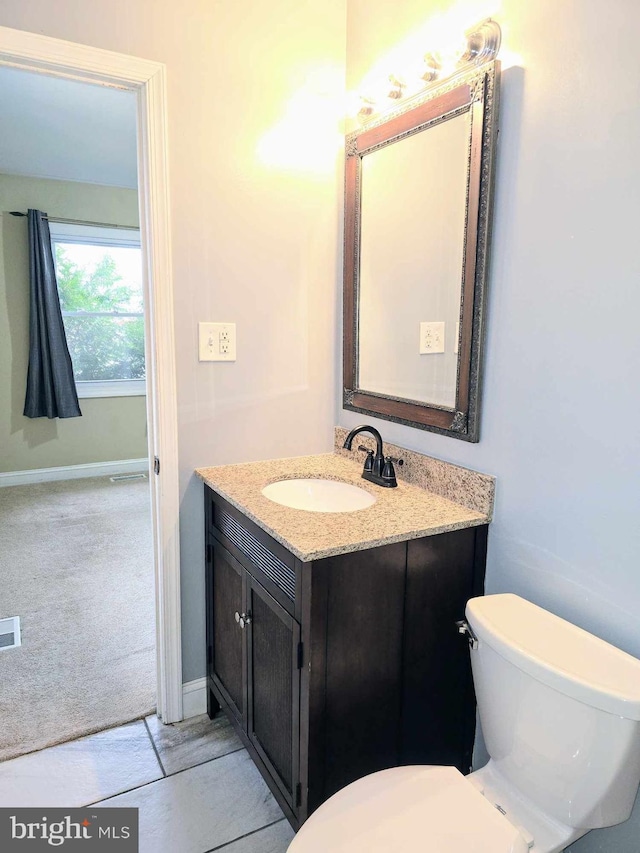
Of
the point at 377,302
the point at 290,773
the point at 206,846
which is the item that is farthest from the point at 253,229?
the point at 206,846

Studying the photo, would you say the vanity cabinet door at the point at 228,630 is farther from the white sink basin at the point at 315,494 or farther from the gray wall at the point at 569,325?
the gray wall at the point at 569,325

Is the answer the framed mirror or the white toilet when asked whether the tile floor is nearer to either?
the white toilet

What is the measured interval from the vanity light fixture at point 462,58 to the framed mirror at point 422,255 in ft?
0.08

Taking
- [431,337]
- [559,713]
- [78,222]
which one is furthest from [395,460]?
[78,222]

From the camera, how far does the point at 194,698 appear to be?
1.95 metres

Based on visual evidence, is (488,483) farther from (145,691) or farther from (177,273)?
(145,691)

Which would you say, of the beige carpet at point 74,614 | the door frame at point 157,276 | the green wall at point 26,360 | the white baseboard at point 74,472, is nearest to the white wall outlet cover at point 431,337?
the door frame at point 157,276

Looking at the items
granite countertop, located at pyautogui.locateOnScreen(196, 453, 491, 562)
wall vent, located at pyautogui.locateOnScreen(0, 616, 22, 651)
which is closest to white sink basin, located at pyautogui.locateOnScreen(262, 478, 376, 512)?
granite countertop, located at pyautogui.locateOnScreen(196, 453, 491, 562)

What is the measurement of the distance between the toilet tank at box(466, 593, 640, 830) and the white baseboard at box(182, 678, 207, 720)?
3.53 ft

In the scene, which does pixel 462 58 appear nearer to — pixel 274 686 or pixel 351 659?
pixel 351 659

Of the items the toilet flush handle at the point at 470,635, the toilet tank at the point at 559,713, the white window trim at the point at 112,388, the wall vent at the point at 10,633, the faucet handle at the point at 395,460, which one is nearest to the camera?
the toilet tank at the point at 559,713

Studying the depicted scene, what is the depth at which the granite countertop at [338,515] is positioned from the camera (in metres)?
1.30

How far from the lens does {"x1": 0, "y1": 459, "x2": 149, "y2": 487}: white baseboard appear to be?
4516mm

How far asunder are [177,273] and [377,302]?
25.0 inches
